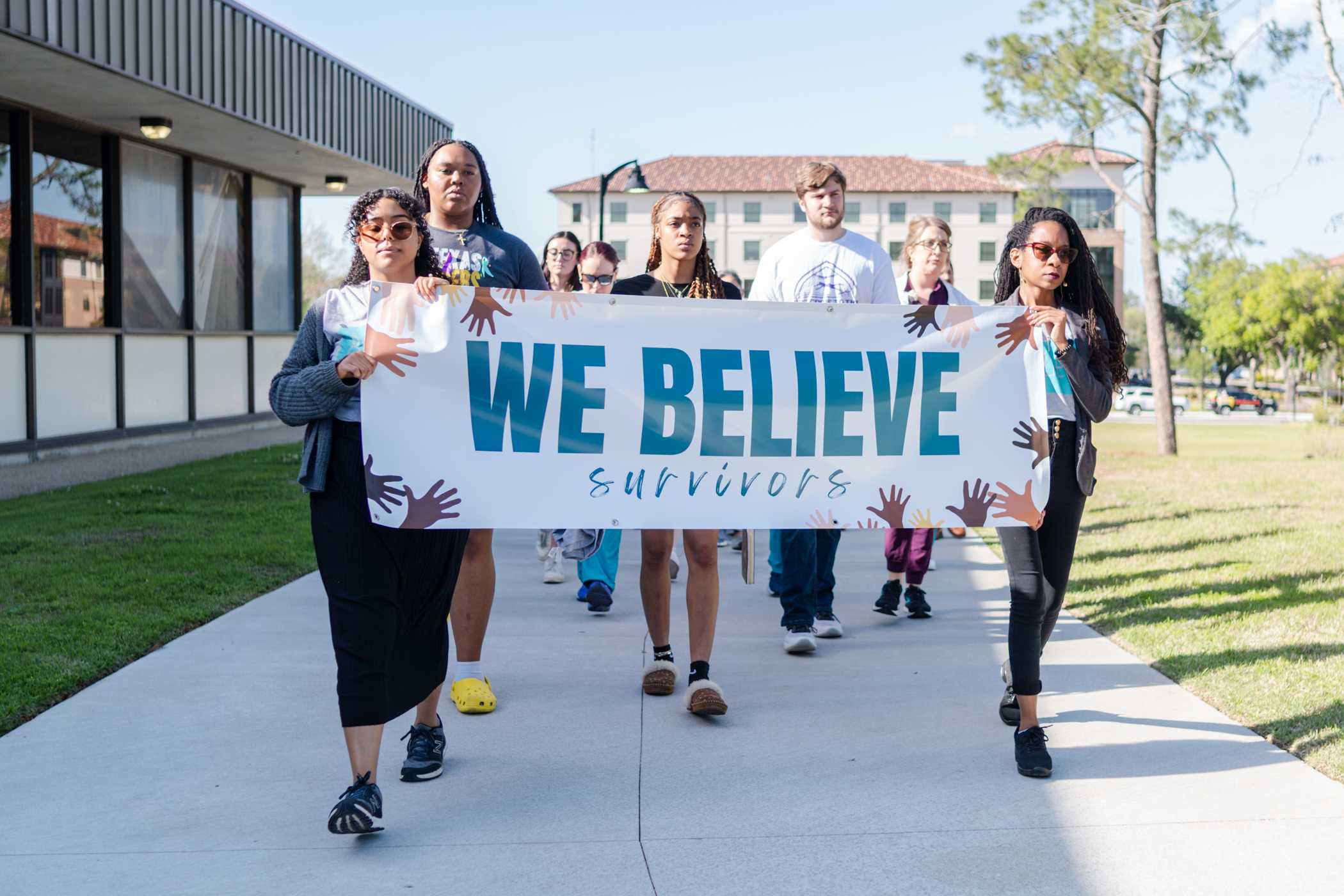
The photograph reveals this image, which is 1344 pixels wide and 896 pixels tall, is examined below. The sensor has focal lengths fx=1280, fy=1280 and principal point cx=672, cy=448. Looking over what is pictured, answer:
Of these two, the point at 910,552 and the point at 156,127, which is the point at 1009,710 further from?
the point at 156,127

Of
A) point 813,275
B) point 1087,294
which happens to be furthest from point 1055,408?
point 813,275

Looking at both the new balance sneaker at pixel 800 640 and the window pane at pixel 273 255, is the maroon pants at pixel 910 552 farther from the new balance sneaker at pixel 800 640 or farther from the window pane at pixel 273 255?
the window pane at pixel 273 255

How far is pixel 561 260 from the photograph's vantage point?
26.7ft

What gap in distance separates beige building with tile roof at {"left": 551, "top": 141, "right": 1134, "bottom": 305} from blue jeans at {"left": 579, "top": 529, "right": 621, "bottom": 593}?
297ft

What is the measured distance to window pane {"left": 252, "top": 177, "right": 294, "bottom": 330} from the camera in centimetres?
2195

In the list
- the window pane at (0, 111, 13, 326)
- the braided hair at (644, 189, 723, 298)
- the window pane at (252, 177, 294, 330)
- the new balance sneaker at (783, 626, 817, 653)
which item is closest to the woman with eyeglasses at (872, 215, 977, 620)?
the new balance sneaker at (783, 626, 817, 653)

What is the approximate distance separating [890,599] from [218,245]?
52.7 feet

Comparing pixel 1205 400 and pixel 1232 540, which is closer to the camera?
pixel 1232 540

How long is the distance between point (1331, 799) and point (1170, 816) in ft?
1.81

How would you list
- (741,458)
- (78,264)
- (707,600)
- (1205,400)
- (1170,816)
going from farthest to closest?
(1205,400), (78,264), (707,600), (741,458), (1170,816)

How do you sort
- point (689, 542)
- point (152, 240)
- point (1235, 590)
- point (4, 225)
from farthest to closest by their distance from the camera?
1. point (152, 240)
2. point (4, 225)
3. point (1235, 590)
4. point (689, 542)

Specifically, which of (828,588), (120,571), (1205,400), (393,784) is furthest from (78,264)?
(1205,400)

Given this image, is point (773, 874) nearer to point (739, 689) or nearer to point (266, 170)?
point (739, 689)

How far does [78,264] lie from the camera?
16.0 metres
